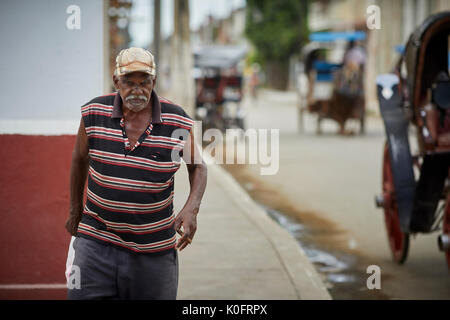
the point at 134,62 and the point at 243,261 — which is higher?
the point at 134,62

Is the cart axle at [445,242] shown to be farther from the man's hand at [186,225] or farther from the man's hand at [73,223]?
the man's hand at [73,223]

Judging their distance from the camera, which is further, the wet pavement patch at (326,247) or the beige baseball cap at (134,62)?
the wet pavement patch at (326,247)

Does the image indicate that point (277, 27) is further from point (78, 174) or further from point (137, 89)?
point (137, 89)

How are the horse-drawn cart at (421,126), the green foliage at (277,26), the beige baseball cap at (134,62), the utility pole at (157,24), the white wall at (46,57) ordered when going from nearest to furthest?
the beige baseball cap at (134,62), the white wall at (46,57), the horse-drawn cart at (421,126), the utility pole at (157,24), the green foliage at (277,26)

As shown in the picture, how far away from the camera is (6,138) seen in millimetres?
5066

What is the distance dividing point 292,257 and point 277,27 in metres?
49.1

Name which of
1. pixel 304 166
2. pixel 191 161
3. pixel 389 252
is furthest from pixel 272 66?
pixel 191 161

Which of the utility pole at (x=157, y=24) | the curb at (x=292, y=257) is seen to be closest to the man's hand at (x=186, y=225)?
the curb at (x=292, y=257)

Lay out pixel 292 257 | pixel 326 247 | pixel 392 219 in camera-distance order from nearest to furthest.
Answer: pixel 292 257
pixel 392 219
pixel 326 247

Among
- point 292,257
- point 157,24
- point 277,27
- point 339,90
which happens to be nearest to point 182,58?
point 157,24

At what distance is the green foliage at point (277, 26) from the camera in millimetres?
54562

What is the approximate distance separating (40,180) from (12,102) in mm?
498

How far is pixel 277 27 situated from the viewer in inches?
2163

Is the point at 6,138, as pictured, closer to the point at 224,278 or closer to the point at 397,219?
the point at 224,278
